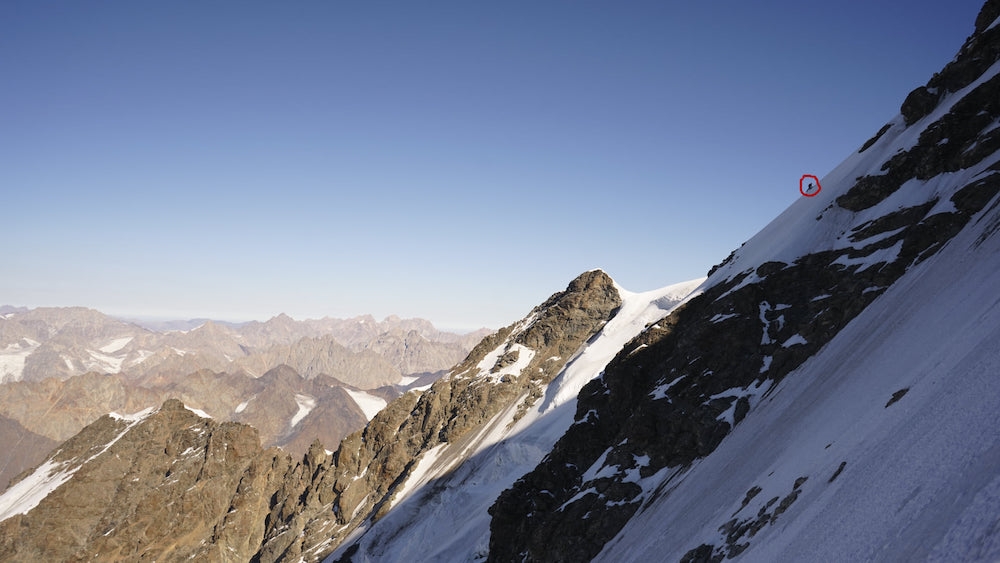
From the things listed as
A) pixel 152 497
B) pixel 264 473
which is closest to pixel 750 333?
pixel 264 473

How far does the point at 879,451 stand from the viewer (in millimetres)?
15516

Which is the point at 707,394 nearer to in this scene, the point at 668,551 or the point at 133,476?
the point at 668,551

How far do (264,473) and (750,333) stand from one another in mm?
121602

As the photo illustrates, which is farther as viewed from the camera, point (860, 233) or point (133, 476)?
point (133, 476)

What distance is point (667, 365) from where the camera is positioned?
47906 millimetres

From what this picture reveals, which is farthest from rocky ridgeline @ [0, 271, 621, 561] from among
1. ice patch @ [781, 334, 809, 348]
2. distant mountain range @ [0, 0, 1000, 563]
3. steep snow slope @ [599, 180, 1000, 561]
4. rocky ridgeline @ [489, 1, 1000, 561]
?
steep snow slope @ [599, 180, 1000, 561]

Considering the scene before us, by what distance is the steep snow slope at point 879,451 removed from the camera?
11.3 metres

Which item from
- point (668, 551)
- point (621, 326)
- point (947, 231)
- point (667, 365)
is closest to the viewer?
point (668, 551)

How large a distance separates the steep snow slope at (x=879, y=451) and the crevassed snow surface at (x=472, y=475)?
40491mm

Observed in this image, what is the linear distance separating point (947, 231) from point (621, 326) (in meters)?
68.2

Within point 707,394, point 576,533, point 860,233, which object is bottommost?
point 576,533

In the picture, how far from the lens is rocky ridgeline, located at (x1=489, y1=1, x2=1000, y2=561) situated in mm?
35188

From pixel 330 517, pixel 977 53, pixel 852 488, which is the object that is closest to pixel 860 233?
pixel 977 53

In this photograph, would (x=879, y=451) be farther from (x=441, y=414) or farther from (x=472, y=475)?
(x=441, y=414)
